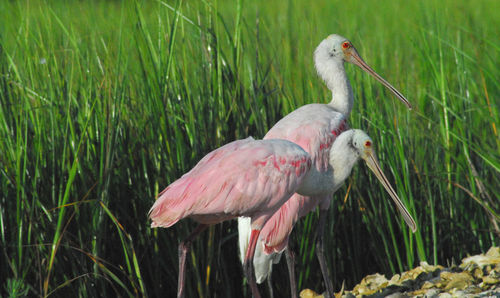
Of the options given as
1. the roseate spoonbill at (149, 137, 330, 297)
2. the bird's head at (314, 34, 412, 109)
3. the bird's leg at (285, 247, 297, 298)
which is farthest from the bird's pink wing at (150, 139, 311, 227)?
the bird's head at (314, 34, 412, 109)

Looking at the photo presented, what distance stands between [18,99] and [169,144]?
2.58 feet

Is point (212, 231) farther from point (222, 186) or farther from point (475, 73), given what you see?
point (475, 73)

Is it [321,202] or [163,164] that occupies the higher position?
[163,164]

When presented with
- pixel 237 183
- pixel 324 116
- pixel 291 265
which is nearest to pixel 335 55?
pixel 324 116

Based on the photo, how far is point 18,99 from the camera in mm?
3623

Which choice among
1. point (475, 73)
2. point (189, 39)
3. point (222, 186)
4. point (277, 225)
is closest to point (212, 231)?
point (277, 225)

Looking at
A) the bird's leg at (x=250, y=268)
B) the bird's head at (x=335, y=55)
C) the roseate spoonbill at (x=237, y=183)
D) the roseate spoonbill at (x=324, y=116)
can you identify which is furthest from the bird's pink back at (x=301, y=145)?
the bird's head at (x=335, y=55)

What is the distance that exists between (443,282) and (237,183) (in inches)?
44.1

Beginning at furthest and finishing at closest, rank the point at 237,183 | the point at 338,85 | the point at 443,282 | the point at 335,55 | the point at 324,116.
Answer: the point at 335,55 → the point at 338,85 → the point at 324,116 → the point at 443,282 → the point at 237,183

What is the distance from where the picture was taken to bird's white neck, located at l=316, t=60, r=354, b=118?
3.93 m

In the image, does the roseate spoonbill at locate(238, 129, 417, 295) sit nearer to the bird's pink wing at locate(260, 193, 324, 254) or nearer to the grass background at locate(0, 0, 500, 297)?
the bird's pink wing at locate(260, 193, 324, 254)

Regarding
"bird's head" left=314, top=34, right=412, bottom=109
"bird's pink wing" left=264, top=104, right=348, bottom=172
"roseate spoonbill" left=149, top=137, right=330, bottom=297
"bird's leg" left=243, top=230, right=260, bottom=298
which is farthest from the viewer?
"bird's head" left=314, top=34, right=412, bottom=109

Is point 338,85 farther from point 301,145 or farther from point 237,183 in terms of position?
point 237,183

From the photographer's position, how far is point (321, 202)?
361 cm
